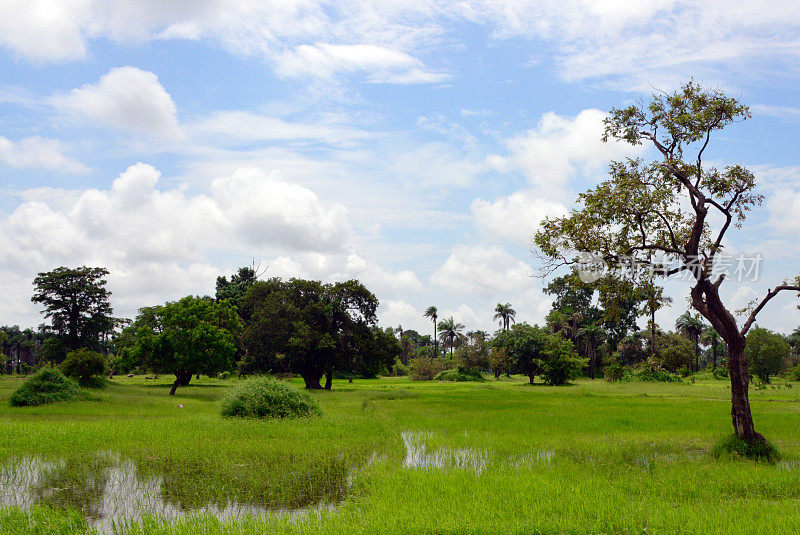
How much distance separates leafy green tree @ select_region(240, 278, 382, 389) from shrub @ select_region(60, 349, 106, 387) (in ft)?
40.4

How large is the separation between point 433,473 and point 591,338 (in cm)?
7076

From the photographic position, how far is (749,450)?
47.0 ft

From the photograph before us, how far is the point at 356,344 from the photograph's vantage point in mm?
46562

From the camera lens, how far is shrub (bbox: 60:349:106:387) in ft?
117

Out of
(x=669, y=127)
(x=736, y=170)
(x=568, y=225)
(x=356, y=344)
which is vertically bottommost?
(x=356, y=344)

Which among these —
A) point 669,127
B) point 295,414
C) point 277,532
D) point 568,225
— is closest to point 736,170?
point 669,127

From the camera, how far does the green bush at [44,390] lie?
2709cm

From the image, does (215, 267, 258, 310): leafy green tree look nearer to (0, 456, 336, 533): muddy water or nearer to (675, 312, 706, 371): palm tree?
(0, 456, 336, 533): muddy water

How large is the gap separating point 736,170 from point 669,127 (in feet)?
8.05

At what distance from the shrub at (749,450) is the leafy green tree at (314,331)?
1308 inches

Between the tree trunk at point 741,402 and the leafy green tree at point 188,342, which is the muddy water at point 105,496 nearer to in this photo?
the tree trunk at point 741,402

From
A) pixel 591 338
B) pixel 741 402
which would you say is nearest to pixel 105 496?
pixel 741 402

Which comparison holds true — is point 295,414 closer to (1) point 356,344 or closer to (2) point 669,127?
(2) point 669,127

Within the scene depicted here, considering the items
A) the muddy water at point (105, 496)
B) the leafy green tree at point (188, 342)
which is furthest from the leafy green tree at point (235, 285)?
the muddy water at point (105, 496)
